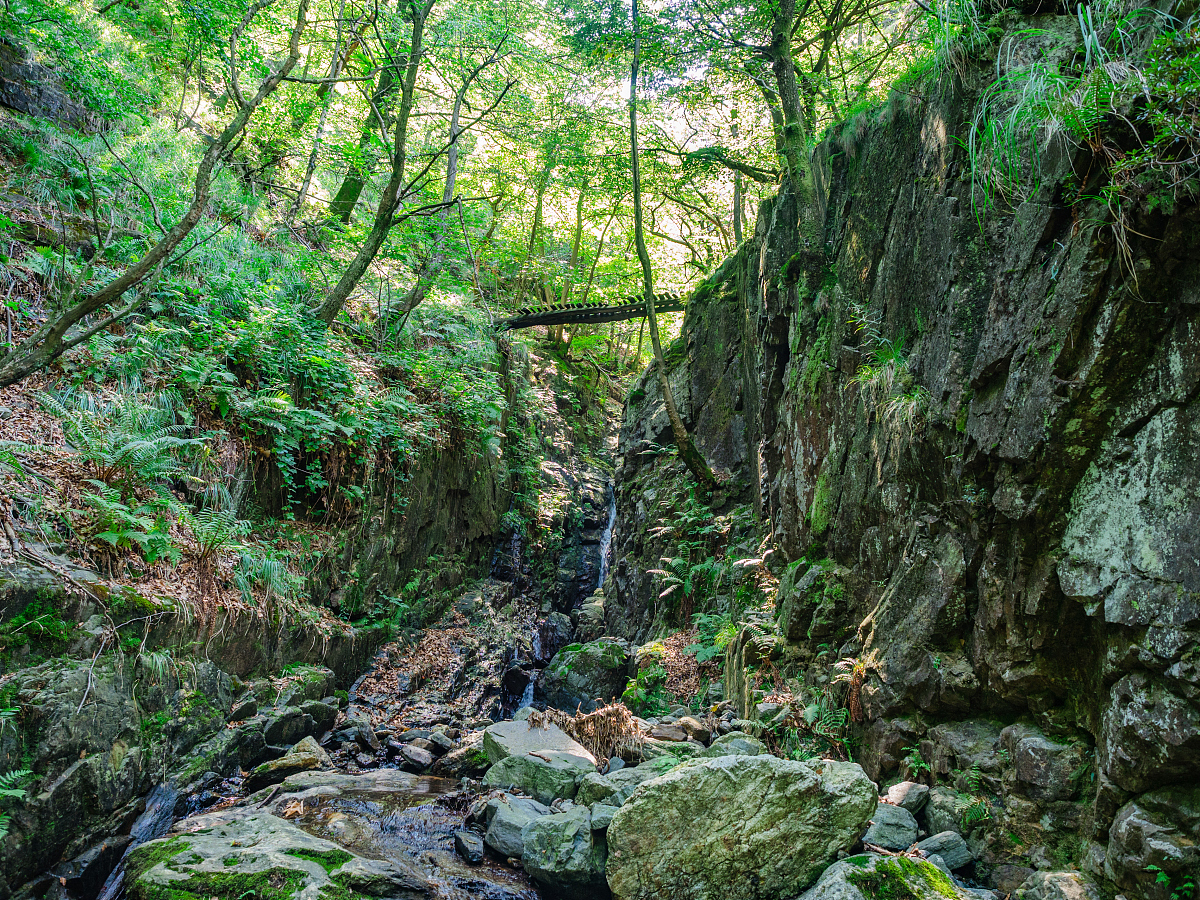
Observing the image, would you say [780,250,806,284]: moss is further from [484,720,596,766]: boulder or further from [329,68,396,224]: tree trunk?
[329,68,396,224]: tree trunk

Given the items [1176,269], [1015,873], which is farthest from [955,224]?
[1015,873]

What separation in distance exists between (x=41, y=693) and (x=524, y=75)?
16.9 meters

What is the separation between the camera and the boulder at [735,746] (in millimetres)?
5371

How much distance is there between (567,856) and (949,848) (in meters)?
2.49

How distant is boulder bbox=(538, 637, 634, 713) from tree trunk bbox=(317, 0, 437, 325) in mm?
6700

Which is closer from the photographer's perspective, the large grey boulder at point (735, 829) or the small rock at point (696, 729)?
the large grey boulder at point (735, 829)

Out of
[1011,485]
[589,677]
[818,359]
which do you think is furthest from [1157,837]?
[589,677]

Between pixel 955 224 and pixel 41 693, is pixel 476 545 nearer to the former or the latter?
pixel 41 693

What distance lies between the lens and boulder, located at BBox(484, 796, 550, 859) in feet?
15.7

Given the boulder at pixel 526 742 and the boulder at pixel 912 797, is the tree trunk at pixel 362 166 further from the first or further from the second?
the boulder at pixel 912 797

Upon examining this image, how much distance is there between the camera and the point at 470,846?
488cm

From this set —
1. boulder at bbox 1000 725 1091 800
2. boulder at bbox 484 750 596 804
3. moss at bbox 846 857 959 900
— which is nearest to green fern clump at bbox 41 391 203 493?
boulder at bbox 484 750 596 804

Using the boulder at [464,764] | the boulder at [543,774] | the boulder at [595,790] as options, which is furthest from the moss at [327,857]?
the boulder at [464,764]

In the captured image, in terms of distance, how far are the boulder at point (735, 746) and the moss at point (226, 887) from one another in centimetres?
324
